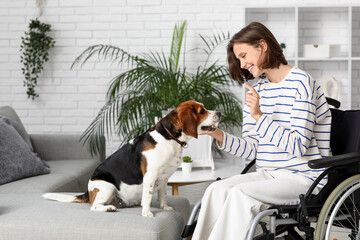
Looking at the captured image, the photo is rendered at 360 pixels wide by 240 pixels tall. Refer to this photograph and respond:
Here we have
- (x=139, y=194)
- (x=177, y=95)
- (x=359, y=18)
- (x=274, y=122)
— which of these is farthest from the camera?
(x=359, y=18)

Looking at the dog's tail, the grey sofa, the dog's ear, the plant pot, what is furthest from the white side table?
the dog's ear

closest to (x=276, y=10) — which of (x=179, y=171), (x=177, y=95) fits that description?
(x=177, y=95)

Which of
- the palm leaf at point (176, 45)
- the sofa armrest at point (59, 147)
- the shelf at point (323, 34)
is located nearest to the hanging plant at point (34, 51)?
the sofa armrest at point (59, 147)

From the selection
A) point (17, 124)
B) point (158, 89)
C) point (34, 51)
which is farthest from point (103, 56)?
point (17, 124)

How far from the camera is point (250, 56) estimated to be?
6.89ft

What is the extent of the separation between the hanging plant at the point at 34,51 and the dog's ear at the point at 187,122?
2853 mm

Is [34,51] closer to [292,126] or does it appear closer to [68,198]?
[68,198]

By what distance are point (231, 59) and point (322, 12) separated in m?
2.46

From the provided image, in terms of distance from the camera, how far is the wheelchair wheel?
5.94 feet

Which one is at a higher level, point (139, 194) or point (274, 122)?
point (274, 122)

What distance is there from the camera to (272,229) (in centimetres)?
182

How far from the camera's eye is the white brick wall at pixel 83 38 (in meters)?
4.50

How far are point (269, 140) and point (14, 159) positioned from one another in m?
1.80

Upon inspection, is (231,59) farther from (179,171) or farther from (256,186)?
(179,171)
